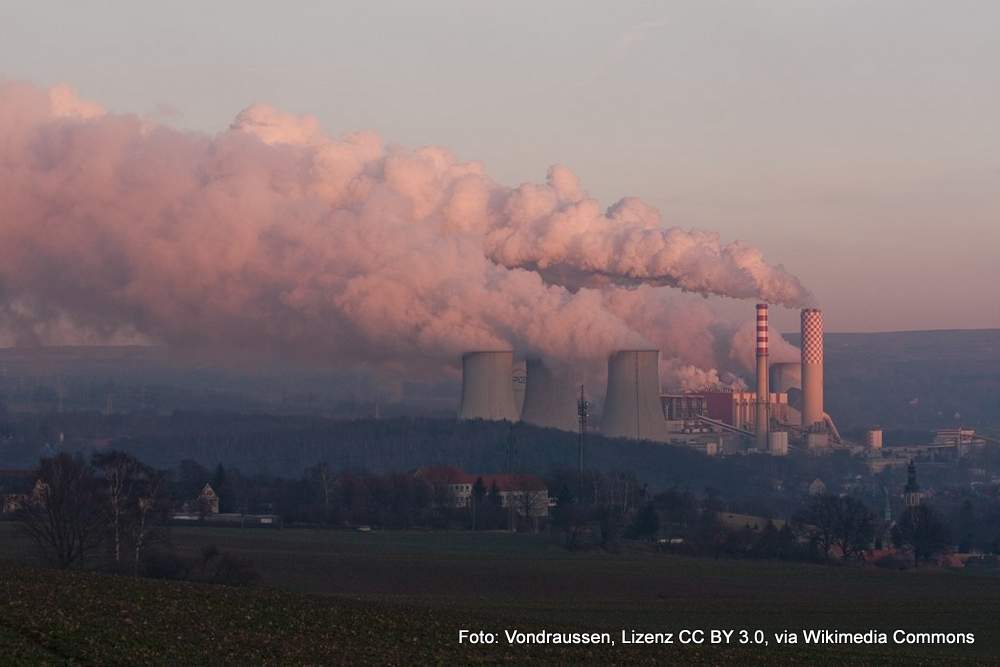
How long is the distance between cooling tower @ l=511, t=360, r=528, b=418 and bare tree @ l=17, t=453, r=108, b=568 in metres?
46.0

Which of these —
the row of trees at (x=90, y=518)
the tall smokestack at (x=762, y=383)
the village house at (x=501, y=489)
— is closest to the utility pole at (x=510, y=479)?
the village house at (x=501, y=489)

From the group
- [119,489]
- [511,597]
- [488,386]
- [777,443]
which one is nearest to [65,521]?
[119,489]

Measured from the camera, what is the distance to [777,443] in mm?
95938

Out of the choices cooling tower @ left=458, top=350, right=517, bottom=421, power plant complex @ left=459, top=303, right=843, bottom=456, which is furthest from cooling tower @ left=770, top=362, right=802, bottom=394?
cooling tower @ left=458, top=350, right=517, bottom=421

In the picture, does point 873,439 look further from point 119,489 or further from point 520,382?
point 119,489

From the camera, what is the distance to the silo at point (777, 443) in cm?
9575

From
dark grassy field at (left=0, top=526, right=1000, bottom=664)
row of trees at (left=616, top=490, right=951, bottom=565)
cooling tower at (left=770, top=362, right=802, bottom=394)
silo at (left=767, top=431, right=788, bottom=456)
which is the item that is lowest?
dark grassy field at (left=0, top=526, right=1000, bottom=664)

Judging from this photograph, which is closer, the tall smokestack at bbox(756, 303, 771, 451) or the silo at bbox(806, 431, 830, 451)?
the tall smokestack at bbox(756, 303, 771, 451)

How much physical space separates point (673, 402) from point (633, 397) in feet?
63.9

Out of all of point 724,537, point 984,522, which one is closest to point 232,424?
point 984,522

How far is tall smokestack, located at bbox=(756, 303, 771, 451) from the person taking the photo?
8926 cm

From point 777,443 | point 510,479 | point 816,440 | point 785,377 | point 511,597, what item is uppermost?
point 785,377

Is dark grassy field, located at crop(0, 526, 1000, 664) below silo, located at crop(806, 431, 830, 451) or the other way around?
below

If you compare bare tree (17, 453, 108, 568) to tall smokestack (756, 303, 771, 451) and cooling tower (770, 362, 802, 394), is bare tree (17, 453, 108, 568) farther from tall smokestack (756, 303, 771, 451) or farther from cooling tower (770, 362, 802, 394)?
cooling tower (770, 362, 802, 394)
